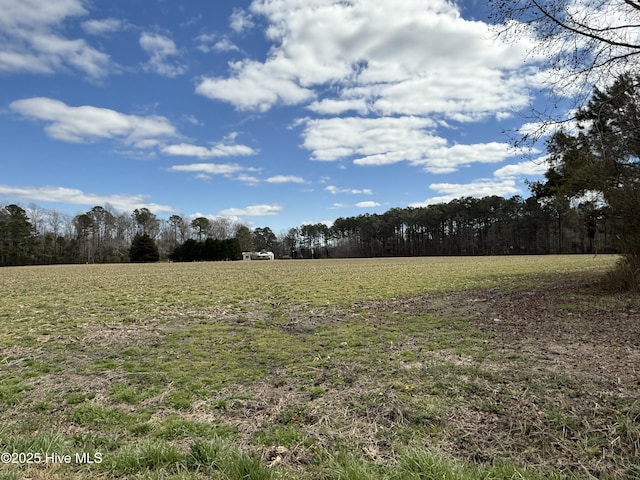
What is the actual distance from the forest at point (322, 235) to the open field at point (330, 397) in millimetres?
56904

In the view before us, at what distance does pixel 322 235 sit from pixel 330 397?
108 metres

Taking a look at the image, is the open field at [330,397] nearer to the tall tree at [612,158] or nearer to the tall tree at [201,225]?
the tall tree at [612,158]

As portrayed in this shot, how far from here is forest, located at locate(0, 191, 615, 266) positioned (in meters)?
70.9

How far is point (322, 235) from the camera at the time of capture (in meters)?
112

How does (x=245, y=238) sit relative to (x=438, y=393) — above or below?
above

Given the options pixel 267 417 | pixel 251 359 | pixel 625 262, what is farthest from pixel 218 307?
pixel 625 262

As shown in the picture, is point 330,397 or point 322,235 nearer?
point 330,397

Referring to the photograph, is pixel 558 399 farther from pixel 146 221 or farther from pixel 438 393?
pixel 146 221

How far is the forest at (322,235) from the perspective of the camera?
70.9 metres

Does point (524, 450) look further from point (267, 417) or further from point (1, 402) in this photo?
point (1, 402)

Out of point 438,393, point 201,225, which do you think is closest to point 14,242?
point 201,225

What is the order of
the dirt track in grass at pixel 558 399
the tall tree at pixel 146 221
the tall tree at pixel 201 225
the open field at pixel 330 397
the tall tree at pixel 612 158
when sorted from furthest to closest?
the tall tree at pixel 201 225 < the tall tree at pixel 146 221 < the tall tree at pixel 612 158 < the dirt track in grass at pixel 558 399 < the open field at pixel 330 397

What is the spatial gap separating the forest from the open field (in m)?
56.9

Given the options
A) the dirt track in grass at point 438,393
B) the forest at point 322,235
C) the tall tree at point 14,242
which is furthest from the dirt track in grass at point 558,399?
the tall tree at point 14,242
